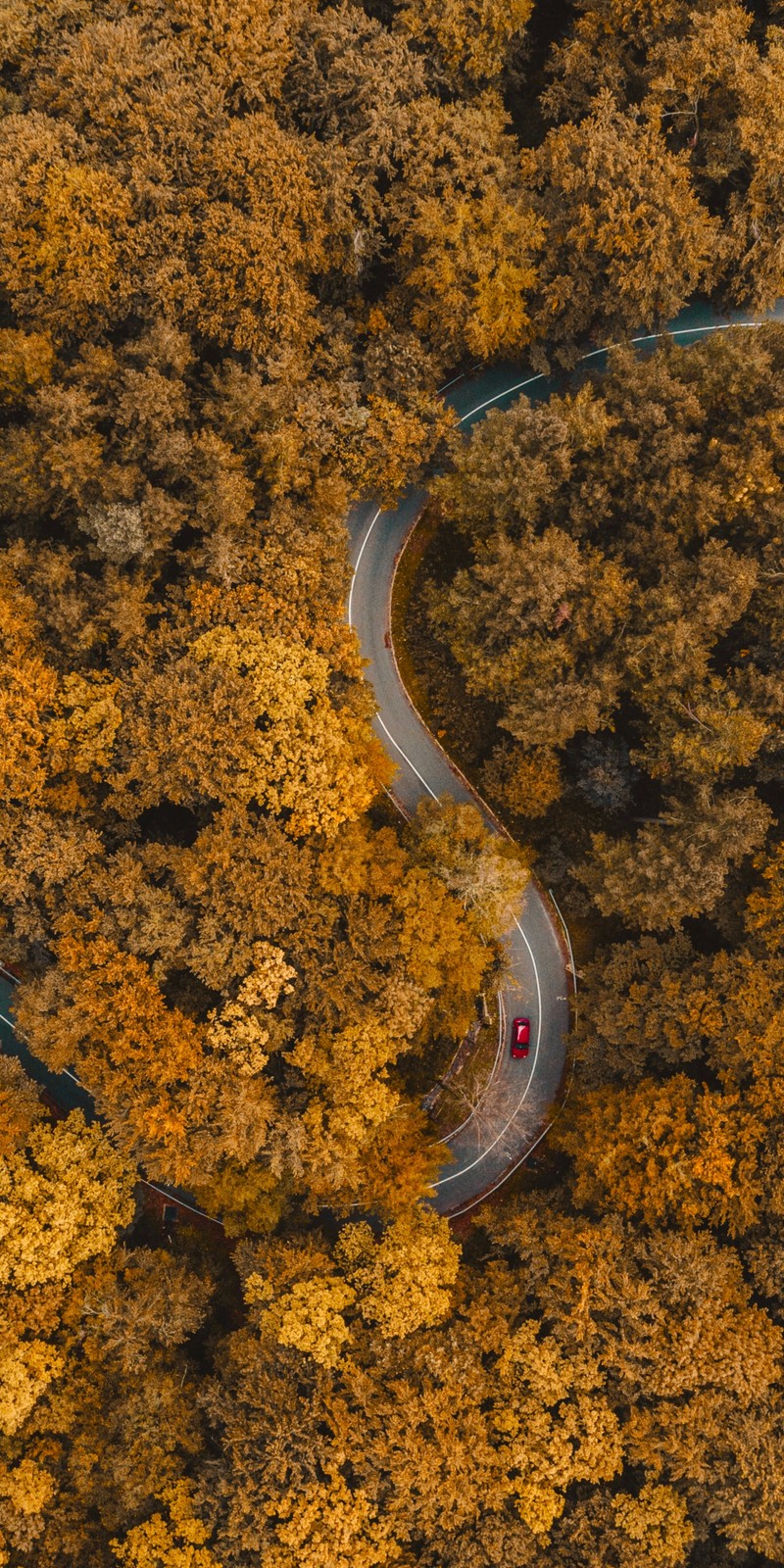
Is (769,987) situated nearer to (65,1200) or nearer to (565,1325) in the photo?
(565,1325)

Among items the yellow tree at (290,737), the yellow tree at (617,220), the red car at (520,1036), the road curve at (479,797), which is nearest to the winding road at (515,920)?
the road curve at (479,797)

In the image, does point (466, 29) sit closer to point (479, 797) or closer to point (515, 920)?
point (479, 797)

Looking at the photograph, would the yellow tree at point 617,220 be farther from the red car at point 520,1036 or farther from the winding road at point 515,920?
the red car at point 520,1036

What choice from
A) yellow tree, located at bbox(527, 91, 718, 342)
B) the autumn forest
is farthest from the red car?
yellow tree, located at bbox(527, 91, 718, 342)

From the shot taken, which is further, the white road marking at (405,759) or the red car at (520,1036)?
the white road marking at (405,759)

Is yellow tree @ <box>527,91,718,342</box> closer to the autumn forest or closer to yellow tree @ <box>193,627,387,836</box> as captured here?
the autumn forest

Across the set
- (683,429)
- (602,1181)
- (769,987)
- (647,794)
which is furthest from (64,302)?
(602,1181)
